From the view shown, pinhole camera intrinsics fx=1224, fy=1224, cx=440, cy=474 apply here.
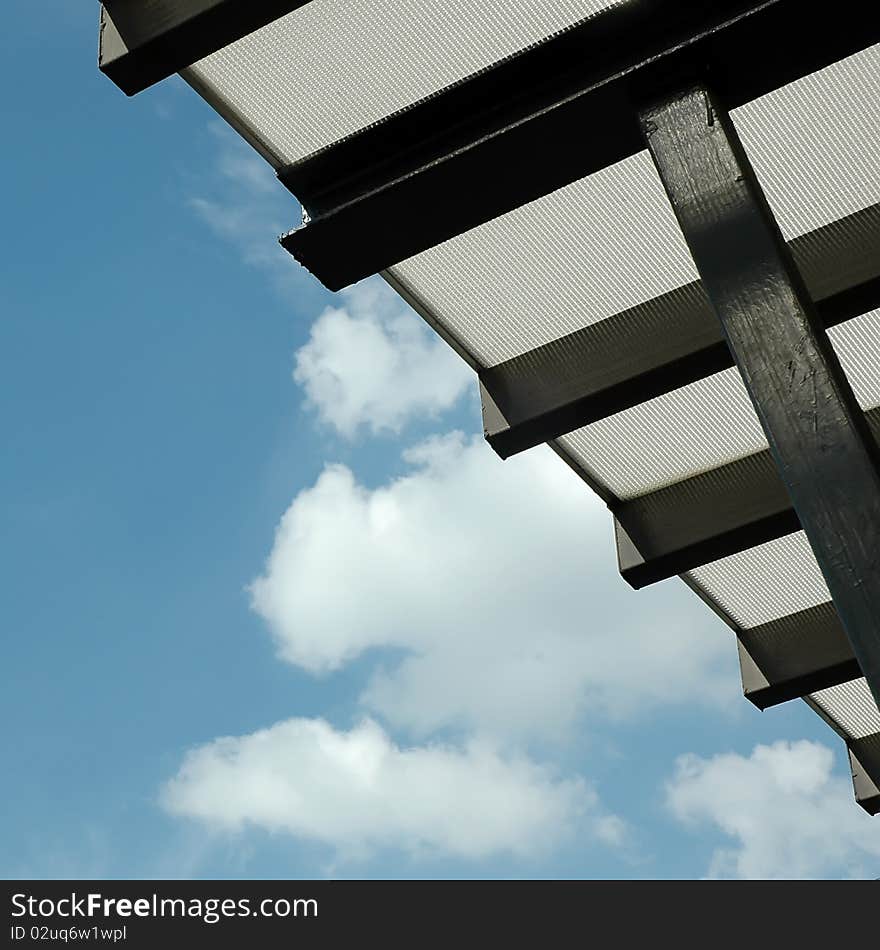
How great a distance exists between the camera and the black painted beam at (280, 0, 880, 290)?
432cm

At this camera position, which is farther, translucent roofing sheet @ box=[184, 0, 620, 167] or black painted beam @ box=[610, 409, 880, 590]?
black painted beam @ box=[610, 409, 880, 590]

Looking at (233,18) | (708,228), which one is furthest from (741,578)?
(233,18)

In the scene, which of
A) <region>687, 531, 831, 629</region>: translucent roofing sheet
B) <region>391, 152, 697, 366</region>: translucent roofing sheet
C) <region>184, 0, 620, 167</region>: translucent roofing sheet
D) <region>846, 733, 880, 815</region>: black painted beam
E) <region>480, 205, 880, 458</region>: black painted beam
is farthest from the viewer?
<region>846, 733, 880, 815</region>: black painted beam

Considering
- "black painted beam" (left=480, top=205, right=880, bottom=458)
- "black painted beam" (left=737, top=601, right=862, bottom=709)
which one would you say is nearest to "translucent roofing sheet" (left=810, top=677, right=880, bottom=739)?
"black painted beam" (left=737, top=601, right=862, bottom=709)

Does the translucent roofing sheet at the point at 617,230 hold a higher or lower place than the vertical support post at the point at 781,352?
higher

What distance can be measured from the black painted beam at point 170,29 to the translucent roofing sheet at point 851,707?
666 centimetres

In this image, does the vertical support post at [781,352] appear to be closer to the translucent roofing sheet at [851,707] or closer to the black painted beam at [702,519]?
the black painted beam at [702,519]

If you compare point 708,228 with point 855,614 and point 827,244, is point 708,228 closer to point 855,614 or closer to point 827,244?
point 855,614

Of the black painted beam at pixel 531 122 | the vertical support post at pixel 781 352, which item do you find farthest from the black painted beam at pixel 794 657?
the vertical support post at pixel 781 352

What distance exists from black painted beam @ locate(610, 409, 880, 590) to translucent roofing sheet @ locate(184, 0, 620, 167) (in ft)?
10.5

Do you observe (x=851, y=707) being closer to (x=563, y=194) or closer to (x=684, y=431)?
(x=684, y=431)

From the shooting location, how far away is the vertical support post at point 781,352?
3549 mm

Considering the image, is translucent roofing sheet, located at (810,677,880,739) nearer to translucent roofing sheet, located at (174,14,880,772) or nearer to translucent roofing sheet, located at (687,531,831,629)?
translucent roofing sheet, located at (687,531,831,629)
